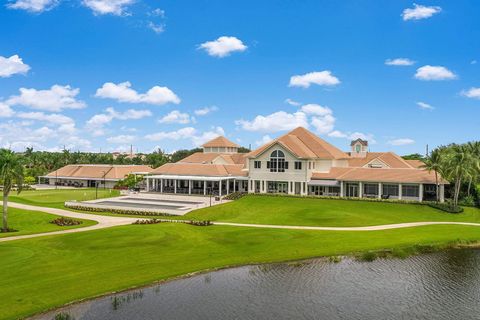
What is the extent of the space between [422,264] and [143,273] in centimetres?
2034

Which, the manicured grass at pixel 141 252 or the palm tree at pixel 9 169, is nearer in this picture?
the manicured grass at pixel 141 252

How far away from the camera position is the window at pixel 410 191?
65.0 metres

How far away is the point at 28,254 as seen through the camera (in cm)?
3316

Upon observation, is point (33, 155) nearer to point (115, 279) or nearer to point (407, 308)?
point (115, 279)

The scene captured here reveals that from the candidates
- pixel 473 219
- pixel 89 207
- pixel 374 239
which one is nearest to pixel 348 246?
pixel 374 239

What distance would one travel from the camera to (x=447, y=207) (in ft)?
188

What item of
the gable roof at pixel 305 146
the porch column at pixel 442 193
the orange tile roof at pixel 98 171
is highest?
the gable roof at pixel 305 146

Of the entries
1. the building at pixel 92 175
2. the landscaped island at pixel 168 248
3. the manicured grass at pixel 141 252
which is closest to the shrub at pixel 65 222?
the landscaped island at pixel 168 248

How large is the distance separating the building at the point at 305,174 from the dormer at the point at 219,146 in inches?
186

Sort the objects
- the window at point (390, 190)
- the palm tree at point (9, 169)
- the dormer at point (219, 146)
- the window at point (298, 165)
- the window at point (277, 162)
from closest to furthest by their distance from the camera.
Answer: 1. the palm tree at point (9, 169)
2. the window at point (390, 190)
3. the window at point (298, 165)
4. the window at point (277, 162)
5. the dormer at point (219, 146)

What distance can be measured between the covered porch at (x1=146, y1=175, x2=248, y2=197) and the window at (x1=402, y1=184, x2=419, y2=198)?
85.6ft

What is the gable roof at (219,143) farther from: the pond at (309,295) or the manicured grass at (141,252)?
the pond at (309,295)

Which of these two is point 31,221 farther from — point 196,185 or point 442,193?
→ point 442,193

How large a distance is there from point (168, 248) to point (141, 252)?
2.50 metres
